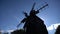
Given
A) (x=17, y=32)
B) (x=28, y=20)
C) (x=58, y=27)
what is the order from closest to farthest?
1. (x=28, y=20)
2. (x=58, y=27)
3. (x=17, y=32)

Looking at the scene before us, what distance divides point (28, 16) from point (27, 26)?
145 inches

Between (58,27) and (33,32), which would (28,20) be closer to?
(33,32)

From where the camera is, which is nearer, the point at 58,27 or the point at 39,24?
the point at 39,24

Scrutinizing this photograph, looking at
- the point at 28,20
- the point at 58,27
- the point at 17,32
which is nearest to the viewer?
the point at 28,20

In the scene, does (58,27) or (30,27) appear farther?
(58,27)

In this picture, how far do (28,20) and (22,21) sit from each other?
2.65m

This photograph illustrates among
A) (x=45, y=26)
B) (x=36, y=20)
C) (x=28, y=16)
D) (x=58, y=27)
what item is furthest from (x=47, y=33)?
(x=58, y=27)

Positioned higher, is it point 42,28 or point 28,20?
point 28,20

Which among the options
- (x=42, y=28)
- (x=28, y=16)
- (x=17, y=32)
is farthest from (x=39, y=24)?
(x=17, y=32)

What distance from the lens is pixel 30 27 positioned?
127ft

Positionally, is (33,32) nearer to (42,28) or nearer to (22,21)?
(42,28)

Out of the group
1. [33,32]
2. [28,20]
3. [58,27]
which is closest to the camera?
[33,32]

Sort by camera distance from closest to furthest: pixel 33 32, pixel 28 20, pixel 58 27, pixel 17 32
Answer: pixel 33 32 < pixel 28 20 < pixel 58 27 < pixel 17 32

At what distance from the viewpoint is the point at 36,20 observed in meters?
39.8
